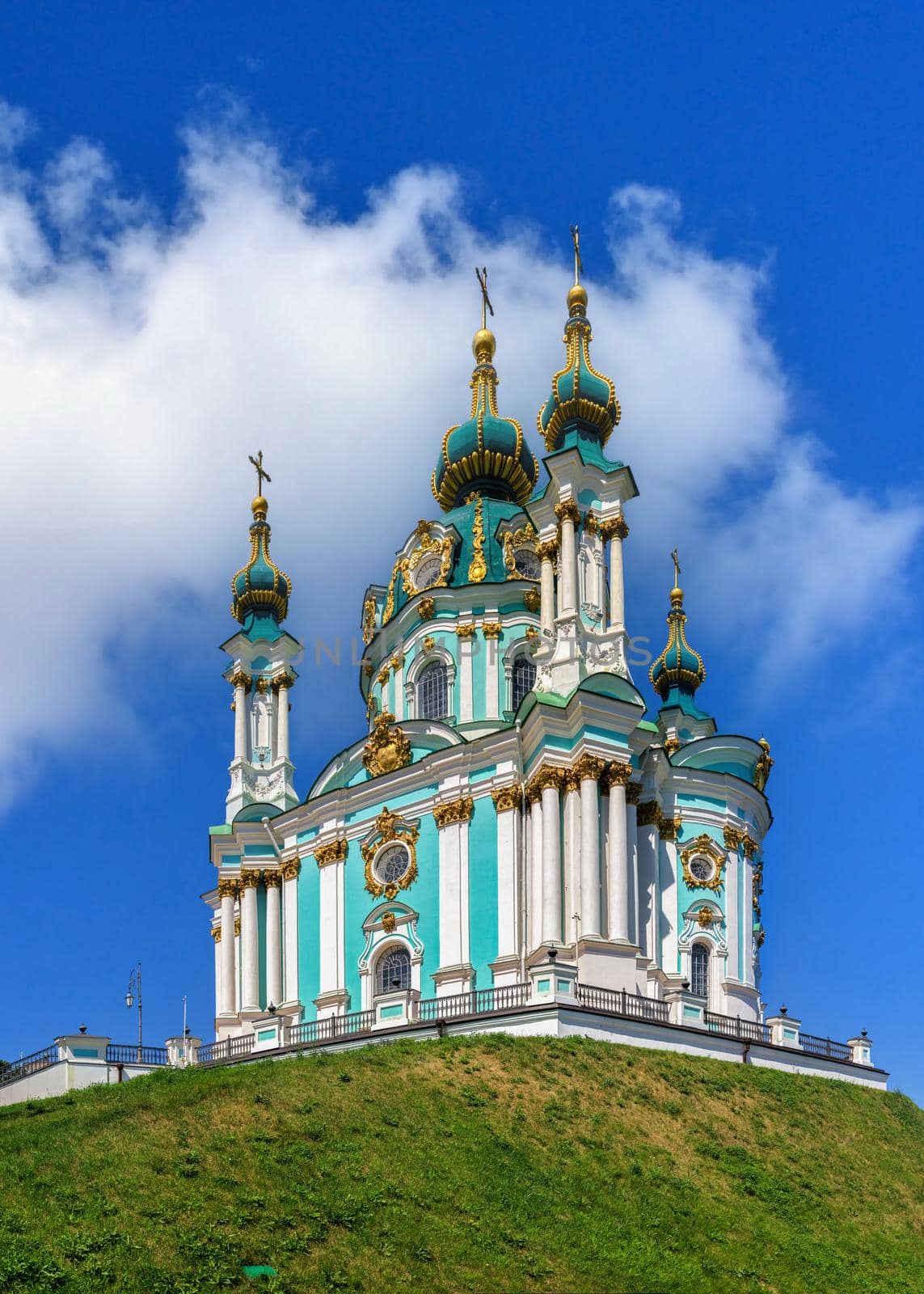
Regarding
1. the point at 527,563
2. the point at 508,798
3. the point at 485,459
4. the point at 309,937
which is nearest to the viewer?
the point at 508,798

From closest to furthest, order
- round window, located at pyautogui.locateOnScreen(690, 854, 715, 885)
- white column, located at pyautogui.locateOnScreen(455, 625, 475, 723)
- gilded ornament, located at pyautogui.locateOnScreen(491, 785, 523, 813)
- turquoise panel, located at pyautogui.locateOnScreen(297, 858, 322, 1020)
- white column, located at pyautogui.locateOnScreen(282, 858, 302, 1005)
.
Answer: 1. gilded ornament, located at pyautogui.locateOnScreen(491, 785, 523, 813)
2. round window, located at pyautogui.locateOnScreen(690, 854, 715, 885)
3. turquoise panel, located at pyautogui.locateOnScreen(297, 858, 322, 1020)
4. white column, located at pyautogui.locateOnScreen(282, 858, 302, 1005)
5. white column, located at pyautogui.locateOnScreen(455, 625, 475, 723)

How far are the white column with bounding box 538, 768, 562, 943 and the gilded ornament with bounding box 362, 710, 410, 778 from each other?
4.96 metres

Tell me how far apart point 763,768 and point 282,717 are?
12.2 metres

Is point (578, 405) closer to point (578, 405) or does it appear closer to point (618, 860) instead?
point (578, 405)

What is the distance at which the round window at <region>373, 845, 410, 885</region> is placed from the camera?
Result: 3238 cm

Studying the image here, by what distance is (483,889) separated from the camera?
3047 centimetres

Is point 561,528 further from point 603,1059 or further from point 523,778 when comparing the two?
point 603,1059

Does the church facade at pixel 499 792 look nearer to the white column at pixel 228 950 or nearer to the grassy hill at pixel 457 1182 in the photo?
the white column at pixel 228 950

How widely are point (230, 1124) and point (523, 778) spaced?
13847mm

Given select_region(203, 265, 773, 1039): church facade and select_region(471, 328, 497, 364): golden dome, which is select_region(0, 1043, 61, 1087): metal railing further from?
select_region(471, 328, 497, 364): golden dome

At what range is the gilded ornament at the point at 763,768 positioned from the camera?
35000 millimetres

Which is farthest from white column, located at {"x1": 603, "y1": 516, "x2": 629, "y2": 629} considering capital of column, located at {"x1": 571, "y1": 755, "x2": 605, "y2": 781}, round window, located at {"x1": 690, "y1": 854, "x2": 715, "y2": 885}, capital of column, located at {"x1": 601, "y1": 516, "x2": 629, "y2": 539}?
round window, located at {"x1": 690, "y1": 854, "x2": 715, "y2": 885}

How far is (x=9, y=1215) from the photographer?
1434cm

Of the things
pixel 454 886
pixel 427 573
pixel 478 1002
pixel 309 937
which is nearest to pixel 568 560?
pixel 427 573
